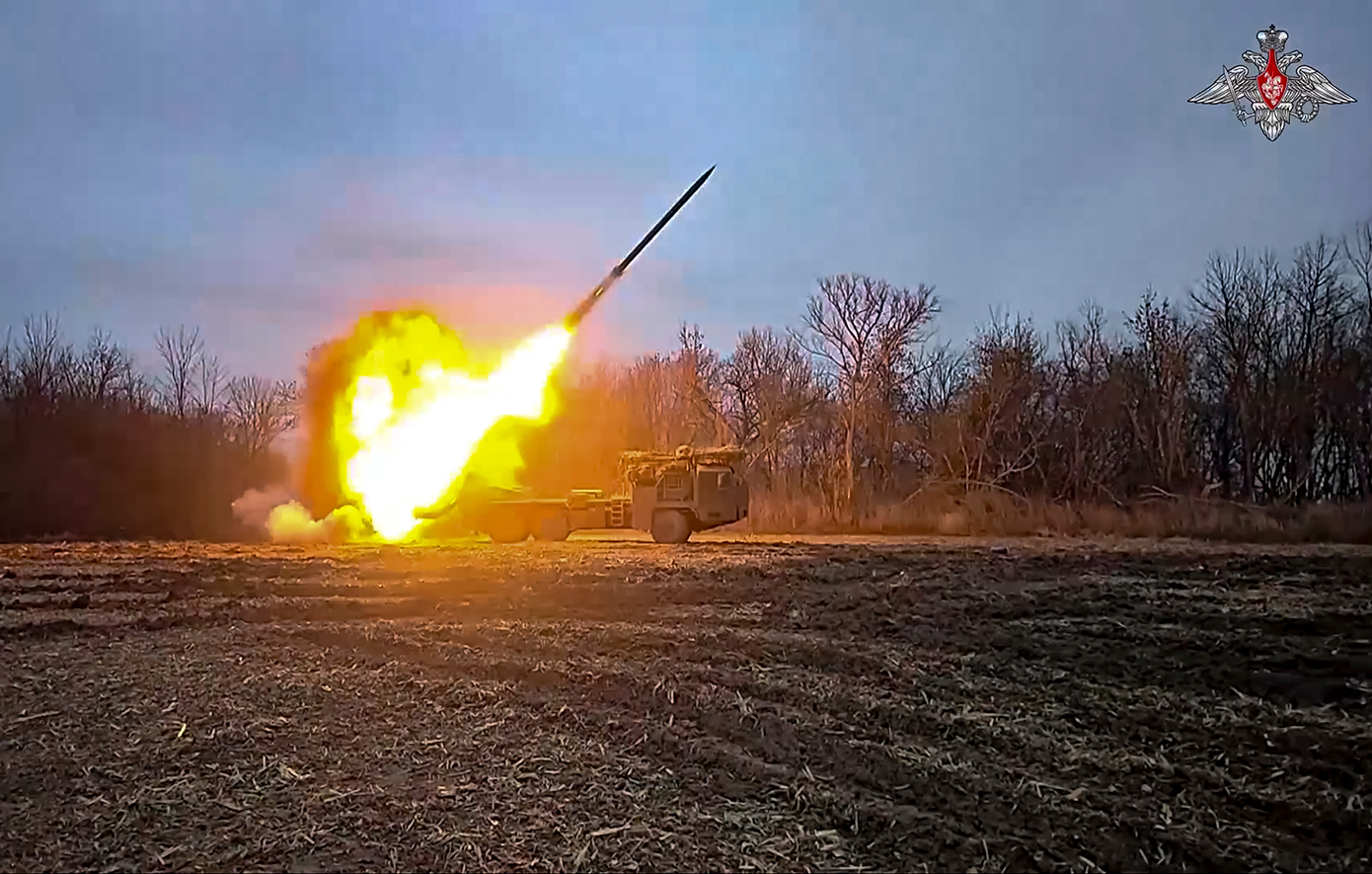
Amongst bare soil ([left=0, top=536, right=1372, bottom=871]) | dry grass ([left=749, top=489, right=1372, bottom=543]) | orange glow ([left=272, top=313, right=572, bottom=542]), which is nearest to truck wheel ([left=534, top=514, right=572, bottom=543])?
orange glow ([left=272, top=313, right=572, bottom=542])

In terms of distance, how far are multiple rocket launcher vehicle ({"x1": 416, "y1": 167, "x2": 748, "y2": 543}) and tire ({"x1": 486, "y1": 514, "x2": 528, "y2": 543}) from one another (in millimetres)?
22

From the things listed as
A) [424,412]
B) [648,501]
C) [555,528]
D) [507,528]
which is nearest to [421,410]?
[424,412]

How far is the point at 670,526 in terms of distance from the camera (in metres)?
22.3

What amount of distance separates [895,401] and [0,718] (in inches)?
1651

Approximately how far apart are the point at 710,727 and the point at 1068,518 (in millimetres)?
26956

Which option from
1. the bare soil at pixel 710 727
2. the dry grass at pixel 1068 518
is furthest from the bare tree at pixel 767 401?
the bare soil at pixel 710 727

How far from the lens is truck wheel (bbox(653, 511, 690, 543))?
2230 centimetres

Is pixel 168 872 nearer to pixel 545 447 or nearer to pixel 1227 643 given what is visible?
pixel 1227 643

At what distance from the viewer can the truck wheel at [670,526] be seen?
73.2 ft

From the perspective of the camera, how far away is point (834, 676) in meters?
9.27

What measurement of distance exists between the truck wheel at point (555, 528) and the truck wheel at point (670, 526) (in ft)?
7.79

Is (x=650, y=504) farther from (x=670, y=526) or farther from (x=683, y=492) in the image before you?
(x=683, y=492)

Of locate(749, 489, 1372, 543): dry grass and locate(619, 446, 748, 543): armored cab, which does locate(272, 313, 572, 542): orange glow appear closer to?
locate(619, 446, 748, 543): armored cab

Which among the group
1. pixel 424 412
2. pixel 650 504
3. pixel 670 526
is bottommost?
pixel 670 526
